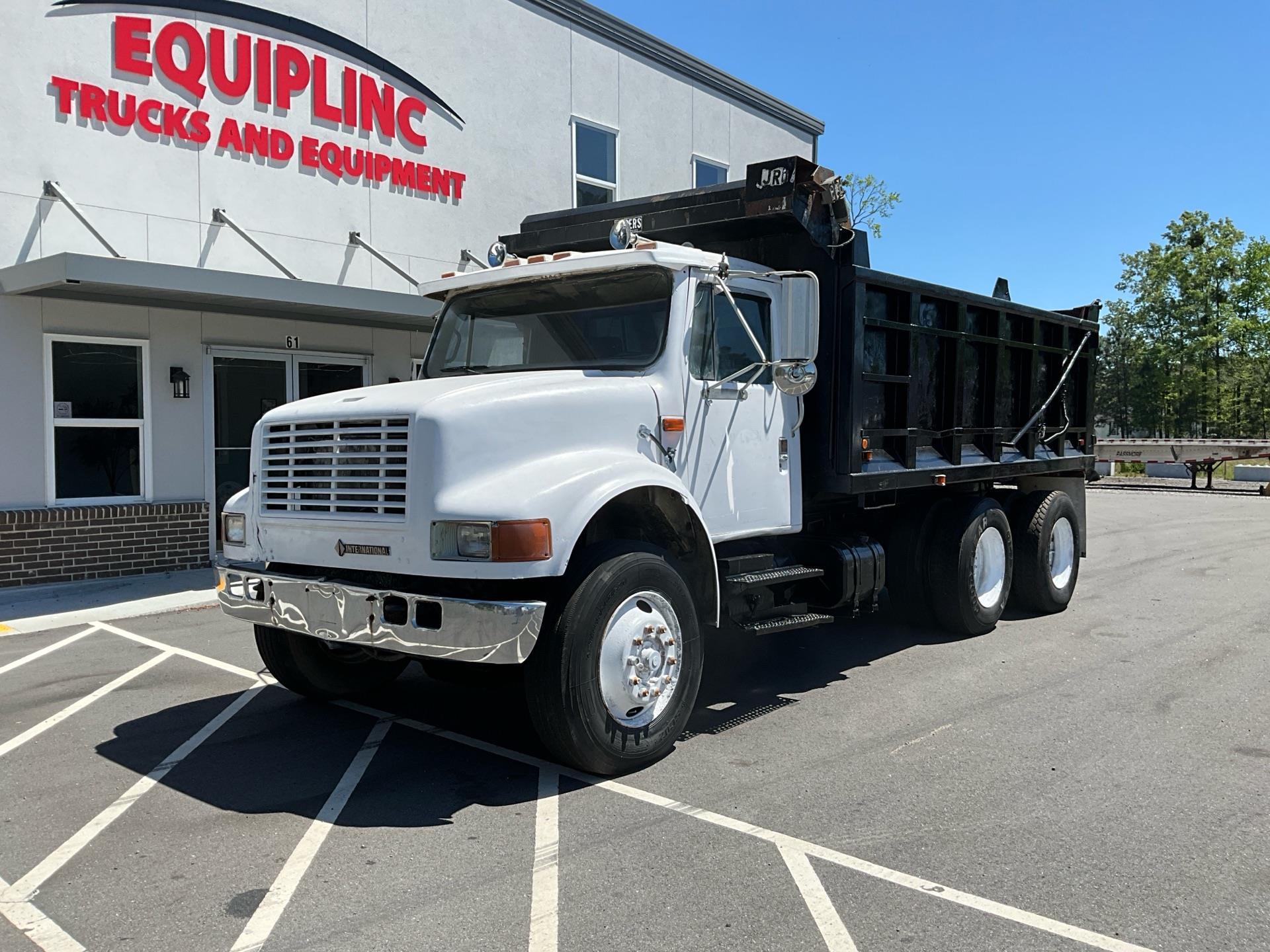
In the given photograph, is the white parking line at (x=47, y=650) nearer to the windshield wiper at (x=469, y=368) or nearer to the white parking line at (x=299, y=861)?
the white parking line at (x=299, y=861)

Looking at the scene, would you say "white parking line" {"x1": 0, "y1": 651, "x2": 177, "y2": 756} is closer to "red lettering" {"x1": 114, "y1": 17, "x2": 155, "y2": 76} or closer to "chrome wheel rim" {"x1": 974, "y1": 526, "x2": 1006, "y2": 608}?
"chrome wheel rim" {"x1": 974, "y1": 526, "x2": 1006, "y2": 608}

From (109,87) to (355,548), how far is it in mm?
8315

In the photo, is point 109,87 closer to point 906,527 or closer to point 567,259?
point 567,259

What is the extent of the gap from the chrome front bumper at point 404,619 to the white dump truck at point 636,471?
0.01 m

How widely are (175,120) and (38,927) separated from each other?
387 inches

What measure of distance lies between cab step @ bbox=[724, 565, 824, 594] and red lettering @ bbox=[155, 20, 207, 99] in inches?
351

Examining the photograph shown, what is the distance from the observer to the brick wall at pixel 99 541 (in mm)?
10125

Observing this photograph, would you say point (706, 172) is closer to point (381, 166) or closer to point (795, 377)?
point (381, 166)

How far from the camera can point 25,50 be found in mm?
10125

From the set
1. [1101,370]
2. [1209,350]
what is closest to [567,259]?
[1209,350]

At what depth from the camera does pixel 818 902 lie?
3.65 m

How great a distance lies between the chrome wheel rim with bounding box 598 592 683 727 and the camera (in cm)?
493

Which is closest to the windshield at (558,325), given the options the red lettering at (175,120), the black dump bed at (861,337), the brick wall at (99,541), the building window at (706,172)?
the black dump bed at (861,337)

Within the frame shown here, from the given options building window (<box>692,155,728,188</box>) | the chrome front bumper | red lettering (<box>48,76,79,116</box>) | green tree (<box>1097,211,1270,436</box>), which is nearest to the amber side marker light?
the chrome front bumper
